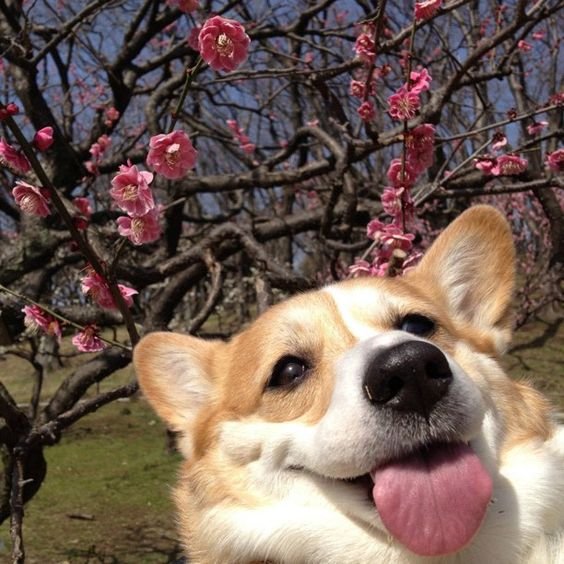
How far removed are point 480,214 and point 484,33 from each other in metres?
6.55

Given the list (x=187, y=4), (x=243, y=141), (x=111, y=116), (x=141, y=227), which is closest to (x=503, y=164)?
(x=187, y=4)

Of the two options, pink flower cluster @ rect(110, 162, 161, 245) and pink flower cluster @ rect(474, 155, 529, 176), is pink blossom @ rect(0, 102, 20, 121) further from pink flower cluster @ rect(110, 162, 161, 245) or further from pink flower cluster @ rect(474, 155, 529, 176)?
pink flower cluster @ rect(474, 155, 529, 176)

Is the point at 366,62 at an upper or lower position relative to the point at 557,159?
upper

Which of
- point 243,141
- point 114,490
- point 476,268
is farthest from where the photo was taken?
point 243,141

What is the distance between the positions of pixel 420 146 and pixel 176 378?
1507mm

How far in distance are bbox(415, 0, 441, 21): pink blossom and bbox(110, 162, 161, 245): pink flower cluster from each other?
134cm

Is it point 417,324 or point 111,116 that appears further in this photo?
point 111,116

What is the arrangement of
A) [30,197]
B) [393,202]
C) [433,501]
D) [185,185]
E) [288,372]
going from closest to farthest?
[433,501] < [288,372] < [30,197] < [393,202] < [185,185]

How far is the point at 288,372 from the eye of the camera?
2137 millimetres

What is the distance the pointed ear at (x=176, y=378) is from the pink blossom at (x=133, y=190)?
52 cm

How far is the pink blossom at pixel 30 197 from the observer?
2.37 metres

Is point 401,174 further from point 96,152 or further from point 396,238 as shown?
point 96,152

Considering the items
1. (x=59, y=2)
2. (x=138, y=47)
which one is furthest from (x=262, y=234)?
(x=59, y=2)

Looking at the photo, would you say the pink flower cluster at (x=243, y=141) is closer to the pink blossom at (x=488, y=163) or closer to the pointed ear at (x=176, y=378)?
the pink blossom at (x=488, y=163)
